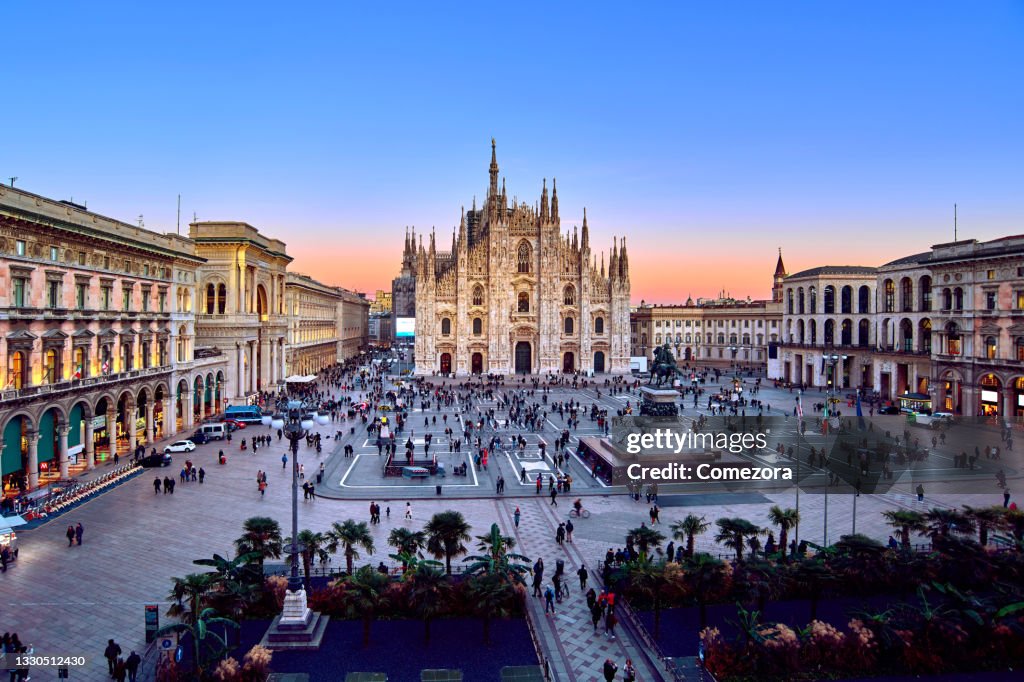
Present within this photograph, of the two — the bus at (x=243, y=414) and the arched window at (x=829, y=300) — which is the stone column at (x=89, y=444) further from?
the arched window at (x=829, y=300)

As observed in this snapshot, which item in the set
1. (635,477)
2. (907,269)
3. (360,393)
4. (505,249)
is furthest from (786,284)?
(635,477)

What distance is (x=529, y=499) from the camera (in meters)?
27.6

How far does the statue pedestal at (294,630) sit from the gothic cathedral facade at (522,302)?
6405cm

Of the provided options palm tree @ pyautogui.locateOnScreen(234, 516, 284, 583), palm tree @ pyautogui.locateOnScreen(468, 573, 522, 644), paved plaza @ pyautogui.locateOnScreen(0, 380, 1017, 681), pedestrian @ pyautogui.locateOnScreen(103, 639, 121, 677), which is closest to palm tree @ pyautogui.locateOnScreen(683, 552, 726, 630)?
paved plaza @ pyautogui.locateOnScreen(0, 380, 1017, 681)

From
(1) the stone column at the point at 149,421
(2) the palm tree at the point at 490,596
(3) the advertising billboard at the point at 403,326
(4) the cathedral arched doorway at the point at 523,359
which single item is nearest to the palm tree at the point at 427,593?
(2) the palm tree at the point at 490,596

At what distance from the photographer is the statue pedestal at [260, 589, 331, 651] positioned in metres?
14.3

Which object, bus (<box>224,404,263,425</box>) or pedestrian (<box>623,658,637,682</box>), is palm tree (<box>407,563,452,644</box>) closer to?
pedestrian (<box>623,658,637,682</box>)

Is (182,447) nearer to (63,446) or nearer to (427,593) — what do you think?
(63,446)

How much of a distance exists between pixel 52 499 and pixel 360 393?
3825cm

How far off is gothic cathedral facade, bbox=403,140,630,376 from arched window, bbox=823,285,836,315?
74.9 feet

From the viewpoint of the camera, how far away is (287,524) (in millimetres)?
23547

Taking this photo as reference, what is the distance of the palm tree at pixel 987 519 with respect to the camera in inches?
739

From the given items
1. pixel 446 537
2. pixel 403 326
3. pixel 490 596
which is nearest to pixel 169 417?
pixel 446 537

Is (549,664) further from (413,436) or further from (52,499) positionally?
(413,436)
